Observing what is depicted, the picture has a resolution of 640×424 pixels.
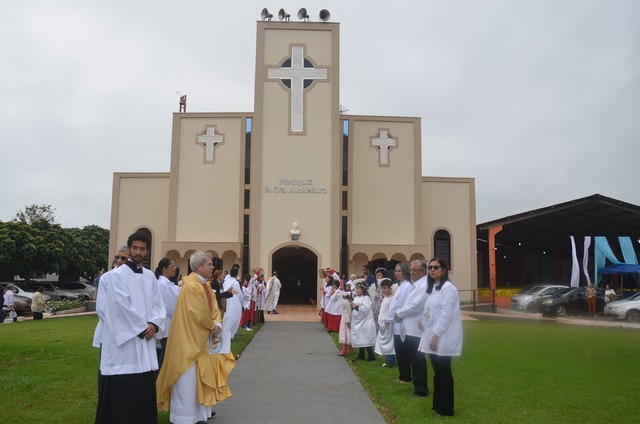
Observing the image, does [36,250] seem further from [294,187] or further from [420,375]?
[420,375]

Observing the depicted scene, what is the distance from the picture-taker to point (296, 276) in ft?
106

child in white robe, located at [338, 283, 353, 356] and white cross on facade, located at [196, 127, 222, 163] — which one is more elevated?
white cross on facade, located at [196, 127, 222, 163]

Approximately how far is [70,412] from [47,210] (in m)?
48.6

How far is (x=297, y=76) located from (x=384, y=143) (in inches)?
211

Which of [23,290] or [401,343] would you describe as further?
[23,290]

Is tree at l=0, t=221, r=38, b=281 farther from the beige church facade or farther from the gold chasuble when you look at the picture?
the gold chasuble

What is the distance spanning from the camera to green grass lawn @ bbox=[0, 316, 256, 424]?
23.0 feet

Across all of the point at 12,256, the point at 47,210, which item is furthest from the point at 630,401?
the point at 47,210

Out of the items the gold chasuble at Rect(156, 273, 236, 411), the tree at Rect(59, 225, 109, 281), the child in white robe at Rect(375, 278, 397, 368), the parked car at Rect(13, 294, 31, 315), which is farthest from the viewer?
the tree at Rect(59, 225, 109, 281)

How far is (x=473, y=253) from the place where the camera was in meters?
29.1

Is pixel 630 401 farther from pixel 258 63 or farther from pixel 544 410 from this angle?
pixel 258 63

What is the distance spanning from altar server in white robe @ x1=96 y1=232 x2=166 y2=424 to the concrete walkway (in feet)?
5.49

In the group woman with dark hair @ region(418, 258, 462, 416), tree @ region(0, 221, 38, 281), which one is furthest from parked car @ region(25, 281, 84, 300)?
woman with dark hair @ region(418, 258, 462, 416)

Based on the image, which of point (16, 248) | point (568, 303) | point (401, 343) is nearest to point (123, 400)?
point (401, 343)
